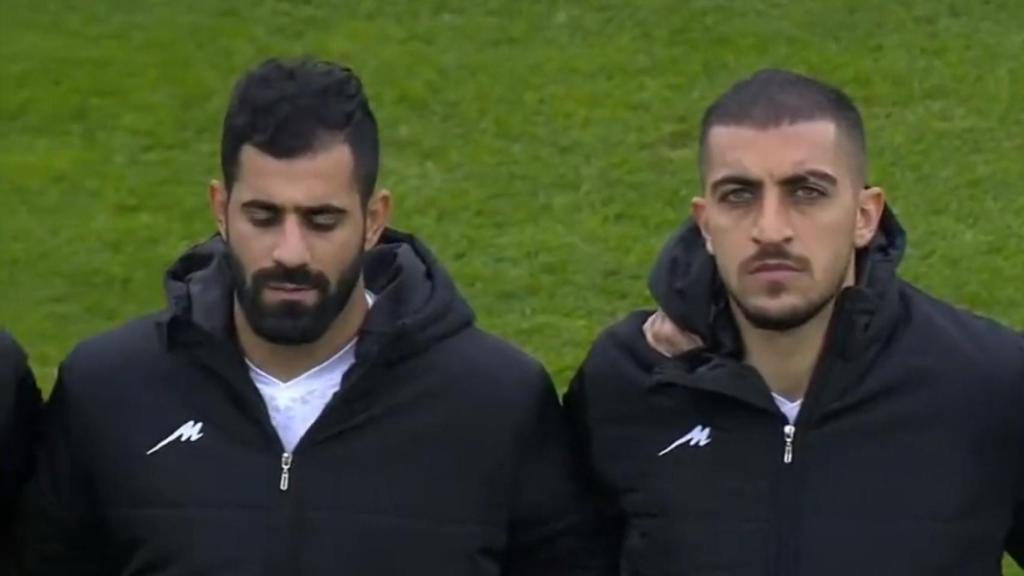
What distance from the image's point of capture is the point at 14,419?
4406 mm

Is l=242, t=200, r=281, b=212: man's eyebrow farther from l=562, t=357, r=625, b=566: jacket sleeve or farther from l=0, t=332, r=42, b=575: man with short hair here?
l=562, t=357, r=625, b=566: jacket sleeve

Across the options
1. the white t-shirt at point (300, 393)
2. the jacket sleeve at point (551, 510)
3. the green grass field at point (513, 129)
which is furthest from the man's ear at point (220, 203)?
the green grass field at point (513, 129)

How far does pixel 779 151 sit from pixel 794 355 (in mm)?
418

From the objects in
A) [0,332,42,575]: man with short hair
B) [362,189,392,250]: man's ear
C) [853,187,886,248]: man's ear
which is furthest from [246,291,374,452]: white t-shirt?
[853,187,886,248]: man's ear

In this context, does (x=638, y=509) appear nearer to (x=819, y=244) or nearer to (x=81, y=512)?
(x=819, y=244)

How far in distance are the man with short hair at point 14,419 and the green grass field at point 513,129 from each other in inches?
175

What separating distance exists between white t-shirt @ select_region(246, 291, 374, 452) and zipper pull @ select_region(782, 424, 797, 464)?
89 centimetres

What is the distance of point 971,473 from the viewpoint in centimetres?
424

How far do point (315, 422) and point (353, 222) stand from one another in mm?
411

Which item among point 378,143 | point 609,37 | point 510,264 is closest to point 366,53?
point 609,37

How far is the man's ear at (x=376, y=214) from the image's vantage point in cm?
427

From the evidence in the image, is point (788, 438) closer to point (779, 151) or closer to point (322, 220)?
point (779, 151)

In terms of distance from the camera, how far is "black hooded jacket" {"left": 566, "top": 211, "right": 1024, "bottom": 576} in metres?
4.19

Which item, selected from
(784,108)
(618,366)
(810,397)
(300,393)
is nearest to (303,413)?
(300,393)
